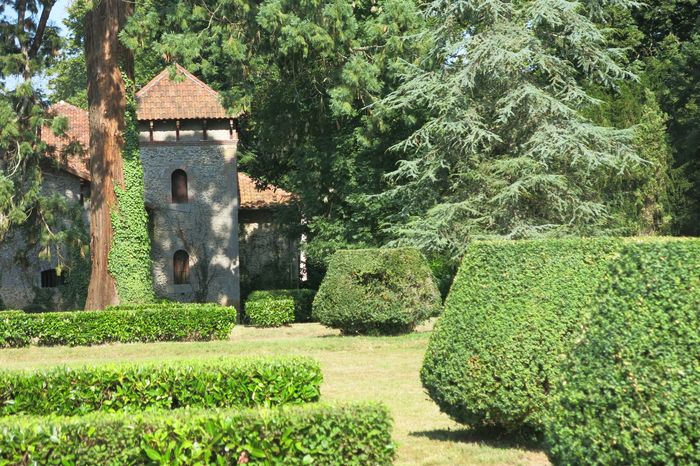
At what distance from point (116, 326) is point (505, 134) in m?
12.5

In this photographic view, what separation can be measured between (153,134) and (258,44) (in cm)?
1009

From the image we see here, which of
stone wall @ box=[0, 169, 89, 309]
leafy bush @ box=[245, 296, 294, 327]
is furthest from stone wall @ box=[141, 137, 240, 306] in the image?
leafy bush @ box=[245, 296, 294, 327]

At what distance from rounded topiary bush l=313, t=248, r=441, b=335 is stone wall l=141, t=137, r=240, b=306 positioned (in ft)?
45.5

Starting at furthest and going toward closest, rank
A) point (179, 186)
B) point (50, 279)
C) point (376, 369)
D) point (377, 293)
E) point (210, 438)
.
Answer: point (179, 186)
point (50, 279)
point (377, 293)
point (376, 369)
point (210, 438)

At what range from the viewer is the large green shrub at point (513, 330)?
841 centimetres

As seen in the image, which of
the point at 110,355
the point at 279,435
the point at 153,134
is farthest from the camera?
the point at 153,134

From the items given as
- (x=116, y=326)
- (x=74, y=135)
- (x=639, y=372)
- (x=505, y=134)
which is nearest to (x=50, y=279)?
(x=74, y=135)

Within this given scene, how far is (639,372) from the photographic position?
523cm

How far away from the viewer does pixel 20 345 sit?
2244cm

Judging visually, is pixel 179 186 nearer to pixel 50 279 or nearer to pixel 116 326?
pixel 50 279

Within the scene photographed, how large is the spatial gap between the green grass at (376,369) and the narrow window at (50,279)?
393 inches

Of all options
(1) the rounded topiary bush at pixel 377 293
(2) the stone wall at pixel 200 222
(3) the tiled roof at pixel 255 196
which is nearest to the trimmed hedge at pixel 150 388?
(1) the rounded topiary bush at pixel 377 293

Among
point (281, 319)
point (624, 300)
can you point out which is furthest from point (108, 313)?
point (624, 300)

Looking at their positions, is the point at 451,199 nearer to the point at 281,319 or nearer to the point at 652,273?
the point at 281,319
